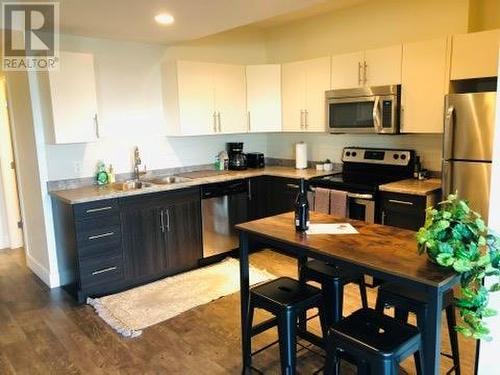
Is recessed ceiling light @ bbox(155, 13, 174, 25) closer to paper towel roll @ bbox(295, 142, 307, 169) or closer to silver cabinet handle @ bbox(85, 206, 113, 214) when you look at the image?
silver cabinet handle @ bbox(85, 206, 113, 214)

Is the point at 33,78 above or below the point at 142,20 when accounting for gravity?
below

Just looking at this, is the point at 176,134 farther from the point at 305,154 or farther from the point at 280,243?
the point at 280,243

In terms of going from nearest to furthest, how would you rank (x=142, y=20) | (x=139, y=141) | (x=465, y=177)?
(x=465, y=177) < (x=142, y=20) < (x=139, y=141)

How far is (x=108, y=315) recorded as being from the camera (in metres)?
3.36

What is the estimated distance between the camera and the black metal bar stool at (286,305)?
2.17 m

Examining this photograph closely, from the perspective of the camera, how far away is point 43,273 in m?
4.15

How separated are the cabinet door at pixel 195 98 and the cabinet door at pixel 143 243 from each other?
1.12 meters

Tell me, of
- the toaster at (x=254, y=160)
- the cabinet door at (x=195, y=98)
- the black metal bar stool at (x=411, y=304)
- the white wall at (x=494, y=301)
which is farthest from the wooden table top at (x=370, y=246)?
the toaster at (x=254, y=160)

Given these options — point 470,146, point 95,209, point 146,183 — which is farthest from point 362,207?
point 95,209

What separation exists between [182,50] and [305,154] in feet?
6.41

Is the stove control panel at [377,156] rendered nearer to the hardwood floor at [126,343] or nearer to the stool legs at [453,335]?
the hardwood floor at [126,343]

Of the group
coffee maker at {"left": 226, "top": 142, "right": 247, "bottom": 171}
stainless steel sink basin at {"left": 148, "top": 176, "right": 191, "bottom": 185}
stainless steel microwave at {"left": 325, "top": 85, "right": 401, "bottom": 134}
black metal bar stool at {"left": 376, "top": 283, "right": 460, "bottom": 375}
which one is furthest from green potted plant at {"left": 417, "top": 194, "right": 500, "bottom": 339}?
coffee maker at {"left": 226, "top": 142, "right": 247, "bottom": 171}

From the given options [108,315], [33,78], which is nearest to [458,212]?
Result: [108,315]

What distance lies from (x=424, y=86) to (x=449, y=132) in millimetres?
621
